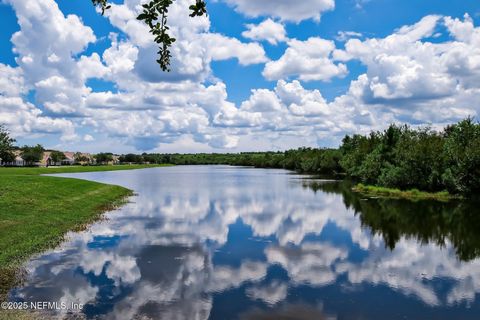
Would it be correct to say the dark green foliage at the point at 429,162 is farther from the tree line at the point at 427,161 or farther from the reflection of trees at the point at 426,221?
the reflection of trees at the point at 426,221

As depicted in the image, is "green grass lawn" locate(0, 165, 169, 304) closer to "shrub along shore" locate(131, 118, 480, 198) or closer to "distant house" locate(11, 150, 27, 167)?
"shrub along shore" locate(131, 118, 480, 198)

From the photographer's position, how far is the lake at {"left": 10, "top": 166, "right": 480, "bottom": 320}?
723 inches

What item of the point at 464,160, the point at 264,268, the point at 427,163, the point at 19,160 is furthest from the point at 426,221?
the point at 19,160

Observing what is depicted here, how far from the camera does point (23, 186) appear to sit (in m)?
50.3

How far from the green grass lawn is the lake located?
52.3 inches

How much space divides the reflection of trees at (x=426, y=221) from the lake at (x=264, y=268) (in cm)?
16

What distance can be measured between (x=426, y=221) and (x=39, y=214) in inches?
1542

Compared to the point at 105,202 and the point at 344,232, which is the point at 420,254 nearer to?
the point at 344,232

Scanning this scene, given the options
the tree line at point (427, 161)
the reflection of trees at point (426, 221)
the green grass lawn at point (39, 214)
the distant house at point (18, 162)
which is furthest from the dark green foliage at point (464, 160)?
the distant house at point (18, 162)

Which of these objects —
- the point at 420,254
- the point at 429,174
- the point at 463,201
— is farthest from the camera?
the point at 429,174

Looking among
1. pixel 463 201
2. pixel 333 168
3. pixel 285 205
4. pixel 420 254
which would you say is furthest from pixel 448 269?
pixel 333 168

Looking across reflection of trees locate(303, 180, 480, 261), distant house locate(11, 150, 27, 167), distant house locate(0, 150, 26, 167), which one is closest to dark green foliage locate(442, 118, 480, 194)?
reflection of trees locate(303, 180, 480, 261)

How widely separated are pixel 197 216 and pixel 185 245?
49.8 ft

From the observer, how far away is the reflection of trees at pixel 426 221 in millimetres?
34188
